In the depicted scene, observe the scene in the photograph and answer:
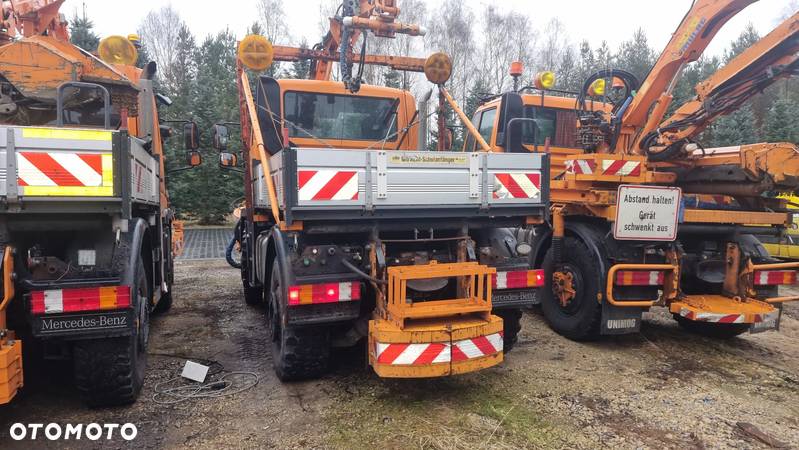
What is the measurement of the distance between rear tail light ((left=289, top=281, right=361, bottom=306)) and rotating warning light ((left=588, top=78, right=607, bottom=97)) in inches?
179

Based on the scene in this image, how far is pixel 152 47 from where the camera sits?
33094 millimetres

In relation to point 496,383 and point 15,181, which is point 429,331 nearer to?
point 496,383

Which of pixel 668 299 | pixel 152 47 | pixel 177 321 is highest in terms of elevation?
pixel 152 47

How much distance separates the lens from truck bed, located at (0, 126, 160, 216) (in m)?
2.79

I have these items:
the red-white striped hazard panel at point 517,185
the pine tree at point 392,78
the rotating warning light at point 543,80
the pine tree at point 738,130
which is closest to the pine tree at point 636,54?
the pine tree at point 738,130

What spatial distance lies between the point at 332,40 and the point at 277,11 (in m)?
25.0

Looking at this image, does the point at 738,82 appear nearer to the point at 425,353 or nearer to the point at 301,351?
the point at 425,353

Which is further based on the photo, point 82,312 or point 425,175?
point 425,175

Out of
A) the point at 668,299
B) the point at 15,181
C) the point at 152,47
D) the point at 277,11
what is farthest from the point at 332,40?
the point at 152,47

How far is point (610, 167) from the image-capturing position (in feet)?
17.0

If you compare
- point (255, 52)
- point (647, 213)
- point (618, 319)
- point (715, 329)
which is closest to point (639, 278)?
point (618, 319)

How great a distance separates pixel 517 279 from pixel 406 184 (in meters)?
1.25

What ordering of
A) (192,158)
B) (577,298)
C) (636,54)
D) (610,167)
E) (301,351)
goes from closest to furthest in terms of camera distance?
(301,351)
(610,167)
(577,298)
(192,158)
(636,54)

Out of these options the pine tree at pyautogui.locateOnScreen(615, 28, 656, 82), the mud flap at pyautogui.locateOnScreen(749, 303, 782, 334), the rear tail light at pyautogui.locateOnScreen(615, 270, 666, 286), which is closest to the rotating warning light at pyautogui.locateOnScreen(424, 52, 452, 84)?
the rear tail light at pyautogui.locateOnScreen(615, 270, 666, 286)
